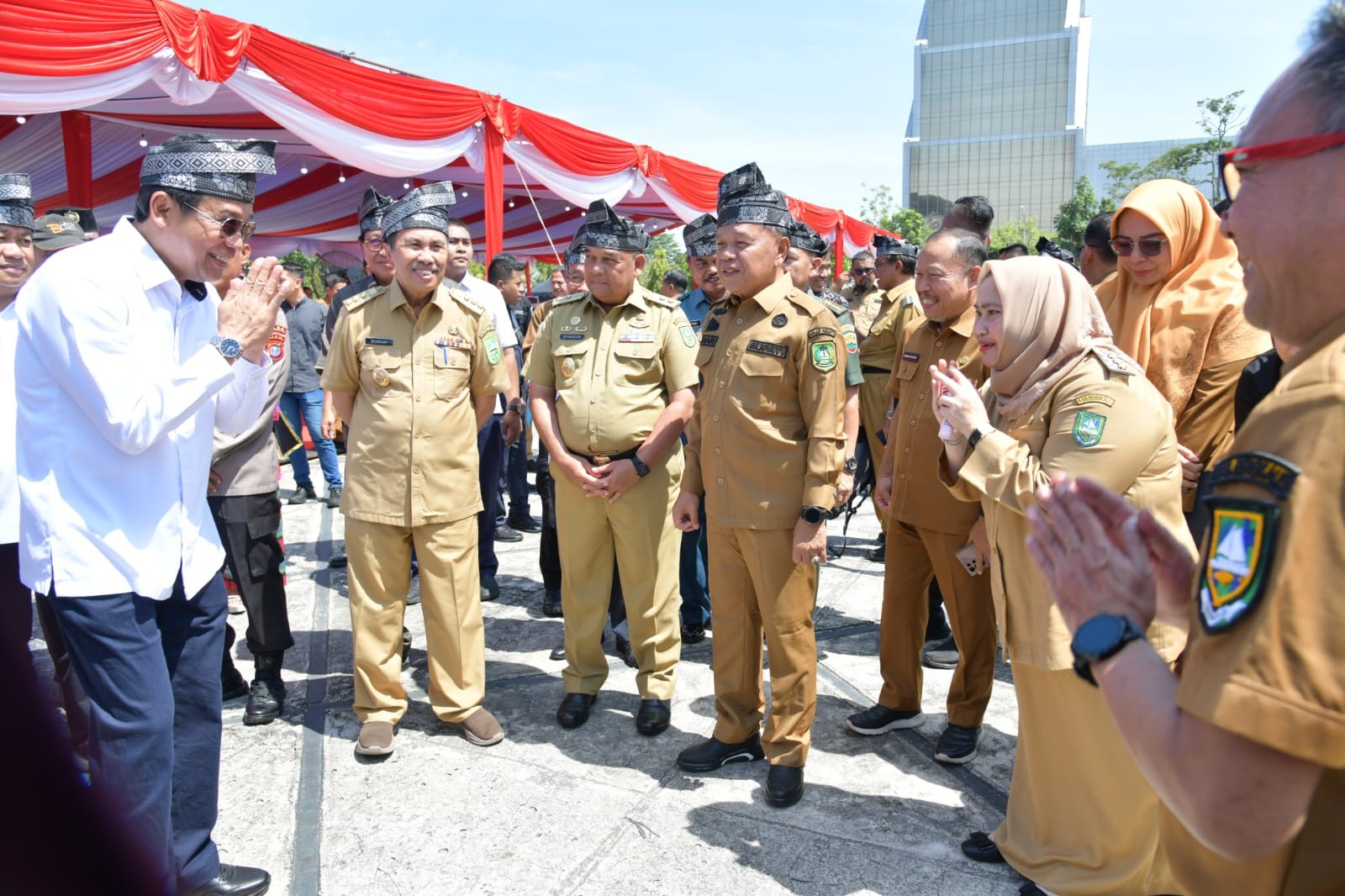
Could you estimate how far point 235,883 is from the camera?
2465mm

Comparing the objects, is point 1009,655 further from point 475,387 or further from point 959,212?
point 959,212

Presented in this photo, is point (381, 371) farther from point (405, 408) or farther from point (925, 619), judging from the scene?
point (925, 619)

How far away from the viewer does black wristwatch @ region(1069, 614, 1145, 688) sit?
102cm

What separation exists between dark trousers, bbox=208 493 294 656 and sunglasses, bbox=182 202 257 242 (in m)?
1.61

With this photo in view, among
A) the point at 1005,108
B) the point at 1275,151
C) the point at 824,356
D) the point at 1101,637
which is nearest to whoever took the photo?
the point at 1275,151

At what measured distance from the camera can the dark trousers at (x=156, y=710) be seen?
2068 millimetres

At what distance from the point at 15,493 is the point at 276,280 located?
131cm

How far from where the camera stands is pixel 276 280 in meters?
2.36

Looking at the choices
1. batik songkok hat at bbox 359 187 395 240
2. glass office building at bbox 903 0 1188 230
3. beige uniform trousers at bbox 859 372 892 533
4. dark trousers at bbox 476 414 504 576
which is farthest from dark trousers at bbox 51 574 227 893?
glass office building at bbox 903 0 1188 230

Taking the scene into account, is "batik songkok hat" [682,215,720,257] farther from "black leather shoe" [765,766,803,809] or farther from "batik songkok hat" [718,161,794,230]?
"black leather shoe" [765,766,803,809]

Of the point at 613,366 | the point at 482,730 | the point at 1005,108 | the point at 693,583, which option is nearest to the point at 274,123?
the point at 613,366

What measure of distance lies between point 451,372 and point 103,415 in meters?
1.61

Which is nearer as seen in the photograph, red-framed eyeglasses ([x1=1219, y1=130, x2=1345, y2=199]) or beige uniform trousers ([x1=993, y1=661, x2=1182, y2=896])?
red-framed eyeglasses ([x1=1219, y1=130, x2=1345, y2=199])

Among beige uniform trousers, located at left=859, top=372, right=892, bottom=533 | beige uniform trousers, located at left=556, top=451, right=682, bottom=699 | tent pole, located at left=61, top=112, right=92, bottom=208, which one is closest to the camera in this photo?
beige uniform trousers, located at left=556, top=451, right=682, bottom=699
